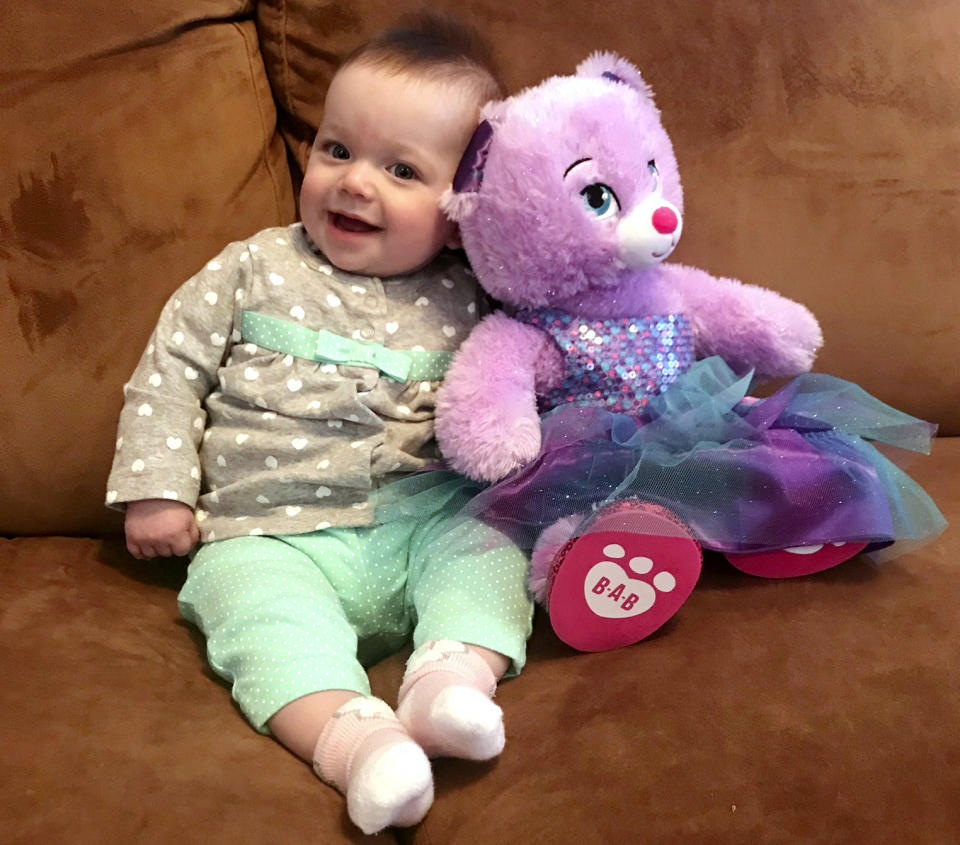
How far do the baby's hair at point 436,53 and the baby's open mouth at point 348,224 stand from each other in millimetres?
155

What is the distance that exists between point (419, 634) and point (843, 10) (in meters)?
0.87

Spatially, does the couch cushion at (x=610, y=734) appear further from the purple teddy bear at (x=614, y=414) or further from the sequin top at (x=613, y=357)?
the sequin top at (x=613, y=357)

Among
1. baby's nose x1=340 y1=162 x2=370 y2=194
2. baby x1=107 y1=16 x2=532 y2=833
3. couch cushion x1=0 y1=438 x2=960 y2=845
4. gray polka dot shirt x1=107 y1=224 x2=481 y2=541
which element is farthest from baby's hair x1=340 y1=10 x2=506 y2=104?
couch cushion x1=0 y1=438 x2=960 y2=845

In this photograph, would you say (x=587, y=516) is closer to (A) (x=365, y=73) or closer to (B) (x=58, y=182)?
(A) (x=365, y=73)

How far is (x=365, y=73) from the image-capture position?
0.90 meters

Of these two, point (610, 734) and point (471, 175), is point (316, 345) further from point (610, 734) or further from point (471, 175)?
point (610, 734)

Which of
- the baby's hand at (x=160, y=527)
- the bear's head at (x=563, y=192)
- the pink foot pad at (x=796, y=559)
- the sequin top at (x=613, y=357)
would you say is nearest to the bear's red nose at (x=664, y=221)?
the bear's head at (x=563, y=192)

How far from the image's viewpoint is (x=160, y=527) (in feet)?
2.85

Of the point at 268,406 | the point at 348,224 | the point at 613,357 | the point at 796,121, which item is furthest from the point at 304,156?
the point at 796,121

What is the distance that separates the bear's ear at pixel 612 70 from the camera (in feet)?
3.01

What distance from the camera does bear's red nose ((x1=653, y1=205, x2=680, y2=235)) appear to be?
2.80ft

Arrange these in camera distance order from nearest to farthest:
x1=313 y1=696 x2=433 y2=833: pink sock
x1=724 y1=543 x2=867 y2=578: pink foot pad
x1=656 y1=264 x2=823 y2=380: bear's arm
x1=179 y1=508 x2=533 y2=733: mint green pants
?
1. x1=313 y1=696 x2=433 y2=833: pink sock
2. x1=179 y1=508 x2=533 y2=733: mint green pants
3. x1=724 y1=543 x2=867 y2=578: pink foot pad
4. x1=656 y1=264 x2=823 y2=380: bear's arm

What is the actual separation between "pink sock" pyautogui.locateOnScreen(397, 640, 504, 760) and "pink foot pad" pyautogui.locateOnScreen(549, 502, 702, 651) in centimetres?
10

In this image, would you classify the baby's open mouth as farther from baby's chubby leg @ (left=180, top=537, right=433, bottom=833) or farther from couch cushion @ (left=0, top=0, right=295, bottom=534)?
baby's chubby leg @ (left=180, top=537, right=433, bottom=833)
